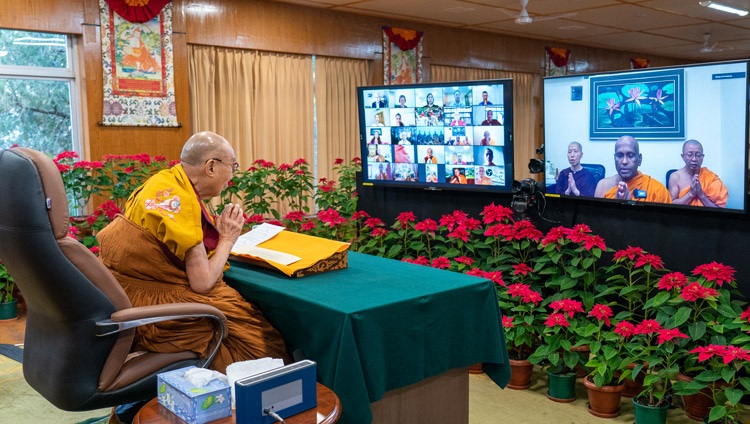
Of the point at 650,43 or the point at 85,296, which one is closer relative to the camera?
the point at 85,296

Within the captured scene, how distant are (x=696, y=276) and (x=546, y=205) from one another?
0.91 metres

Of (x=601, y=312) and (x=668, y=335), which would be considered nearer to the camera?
(x=668, y=335)

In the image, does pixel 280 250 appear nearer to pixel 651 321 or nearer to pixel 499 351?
pixel 499 351

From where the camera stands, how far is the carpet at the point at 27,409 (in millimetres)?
2994

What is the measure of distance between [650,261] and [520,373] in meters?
0.84

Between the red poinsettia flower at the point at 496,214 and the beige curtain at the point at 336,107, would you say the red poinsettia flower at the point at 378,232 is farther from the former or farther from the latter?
the beige curtain at the point at 336,107

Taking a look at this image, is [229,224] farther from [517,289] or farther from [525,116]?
[525,116]

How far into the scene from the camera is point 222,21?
646cm

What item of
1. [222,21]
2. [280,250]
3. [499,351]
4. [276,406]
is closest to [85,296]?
[276,406]

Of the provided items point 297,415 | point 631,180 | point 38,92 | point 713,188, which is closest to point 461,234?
point 631,180

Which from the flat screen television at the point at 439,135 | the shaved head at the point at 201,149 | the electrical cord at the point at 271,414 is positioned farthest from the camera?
the flat screen television at the point at 439,135

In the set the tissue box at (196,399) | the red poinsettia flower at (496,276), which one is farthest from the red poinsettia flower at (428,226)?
the tissue box at (196,399)

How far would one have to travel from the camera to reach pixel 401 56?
26.5ft

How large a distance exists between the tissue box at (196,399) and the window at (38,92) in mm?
4512
